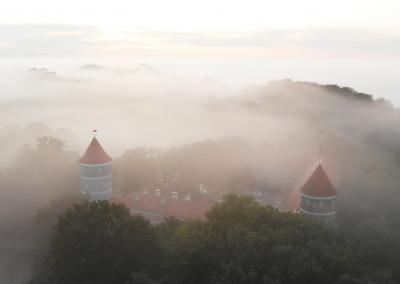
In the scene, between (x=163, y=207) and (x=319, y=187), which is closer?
(x=319, y=187)

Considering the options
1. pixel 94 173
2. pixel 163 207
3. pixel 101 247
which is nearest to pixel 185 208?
pixel 163 207

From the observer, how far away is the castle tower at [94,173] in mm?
46781

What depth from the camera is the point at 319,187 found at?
38.2 metres

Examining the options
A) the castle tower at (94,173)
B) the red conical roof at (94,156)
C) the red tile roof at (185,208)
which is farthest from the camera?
the red conical roof at (94,156)

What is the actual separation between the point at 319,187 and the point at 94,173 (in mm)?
22964

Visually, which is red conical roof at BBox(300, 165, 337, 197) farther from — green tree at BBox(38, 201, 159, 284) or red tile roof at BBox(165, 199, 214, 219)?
green tree at BBox(38, 201, 159, 284)

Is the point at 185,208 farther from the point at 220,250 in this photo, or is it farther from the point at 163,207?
the point at 220,250

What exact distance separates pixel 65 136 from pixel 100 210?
6809cm

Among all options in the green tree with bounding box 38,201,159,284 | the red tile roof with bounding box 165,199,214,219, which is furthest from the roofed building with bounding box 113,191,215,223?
the green tree with bounding box 38,201,159,284

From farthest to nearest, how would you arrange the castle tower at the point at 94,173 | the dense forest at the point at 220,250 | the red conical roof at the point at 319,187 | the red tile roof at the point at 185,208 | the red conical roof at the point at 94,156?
the red conical roof at the point at 94,156 → the castle tower at the point at 94,173 → the red tile roof at the point at 185,208 → the red conical roof at the point at 319,187 → the dense forest at the point at 220,250

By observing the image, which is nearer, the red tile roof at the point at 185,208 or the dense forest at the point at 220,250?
the dense forest at the point at 220,250

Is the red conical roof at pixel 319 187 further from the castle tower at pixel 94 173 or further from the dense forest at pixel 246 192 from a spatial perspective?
the castle tower at pixel 94 173

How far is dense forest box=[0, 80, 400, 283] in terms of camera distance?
851 inches

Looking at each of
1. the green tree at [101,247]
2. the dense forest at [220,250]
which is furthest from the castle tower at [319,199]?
the green tree at [101,247]
